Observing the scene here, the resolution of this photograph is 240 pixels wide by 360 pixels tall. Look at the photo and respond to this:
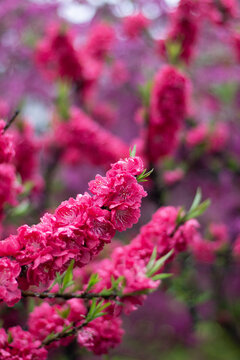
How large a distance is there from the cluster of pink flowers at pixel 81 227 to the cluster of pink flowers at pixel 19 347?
279 mm

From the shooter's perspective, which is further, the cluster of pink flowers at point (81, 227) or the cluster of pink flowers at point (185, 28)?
the cluster of pink flowers at point (185, 28)

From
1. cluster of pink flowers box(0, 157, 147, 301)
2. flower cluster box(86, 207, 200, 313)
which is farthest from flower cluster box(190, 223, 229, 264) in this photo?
cluster of pink flowers box(0, 157, 147, 301)

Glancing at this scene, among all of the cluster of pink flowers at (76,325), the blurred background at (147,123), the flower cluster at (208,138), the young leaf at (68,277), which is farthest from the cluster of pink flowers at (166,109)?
the young leaf at (68,277)

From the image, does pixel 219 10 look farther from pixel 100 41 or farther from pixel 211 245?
pixel 211 245

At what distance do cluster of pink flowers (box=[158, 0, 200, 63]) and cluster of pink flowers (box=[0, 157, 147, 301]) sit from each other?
208cm

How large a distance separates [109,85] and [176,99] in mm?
2481

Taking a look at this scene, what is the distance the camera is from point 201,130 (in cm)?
366

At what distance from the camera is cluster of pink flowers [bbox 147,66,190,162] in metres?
2.58

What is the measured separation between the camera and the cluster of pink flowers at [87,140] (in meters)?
3.06

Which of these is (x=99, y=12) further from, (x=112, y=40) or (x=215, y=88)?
(x=215, y=88)

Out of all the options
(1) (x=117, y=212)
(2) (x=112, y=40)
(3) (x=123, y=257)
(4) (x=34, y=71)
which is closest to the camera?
(1) (x=117, y=212)

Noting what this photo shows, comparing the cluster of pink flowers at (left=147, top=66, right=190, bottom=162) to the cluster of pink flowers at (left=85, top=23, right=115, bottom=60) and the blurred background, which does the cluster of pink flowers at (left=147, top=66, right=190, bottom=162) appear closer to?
the blurred background

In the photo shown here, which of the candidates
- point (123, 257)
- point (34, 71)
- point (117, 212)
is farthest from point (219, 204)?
point (117, 212)

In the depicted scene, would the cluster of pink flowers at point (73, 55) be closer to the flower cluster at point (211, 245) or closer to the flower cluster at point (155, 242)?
the flower cluster at point (211, 245)
